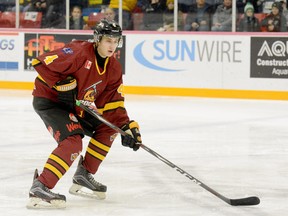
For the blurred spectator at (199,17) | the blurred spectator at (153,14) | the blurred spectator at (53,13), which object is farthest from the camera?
the blurred spectator at (53,13)

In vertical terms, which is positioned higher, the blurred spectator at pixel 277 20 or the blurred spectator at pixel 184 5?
the blurred spectator at pixel 184 5

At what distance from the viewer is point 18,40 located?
33.1ft

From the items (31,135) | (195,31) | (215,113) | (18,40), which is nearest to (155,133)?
(31,135)

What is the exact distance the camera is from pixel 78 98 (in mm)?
3658

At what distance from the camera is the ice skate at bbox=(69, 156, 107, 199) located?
384 cm

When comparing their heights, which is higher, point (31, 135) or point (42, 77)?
point (42, 77)

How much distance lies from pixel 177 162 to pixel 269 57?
167 inches

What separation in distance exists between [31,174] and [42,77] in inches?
39.7

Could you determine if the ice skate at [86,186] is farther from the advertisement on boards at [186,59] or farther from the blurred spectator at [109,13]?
the blurred spectator at [109,13]

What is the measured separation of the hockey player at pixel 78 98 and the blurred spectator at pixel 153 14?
591 cm

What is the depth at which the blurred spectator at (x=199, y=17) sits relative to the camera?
9.41 meters

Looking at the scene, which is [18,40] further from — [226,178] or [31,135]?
[226,178]

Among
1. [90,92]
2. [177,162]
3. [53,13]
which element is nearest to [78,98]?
[90,92]

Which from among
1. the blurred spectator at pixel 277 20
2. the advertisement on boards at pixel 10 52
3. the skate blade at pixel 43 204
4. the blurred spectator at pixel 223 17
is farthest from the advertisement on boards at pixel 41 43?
the skate blade at pixel 43 204
